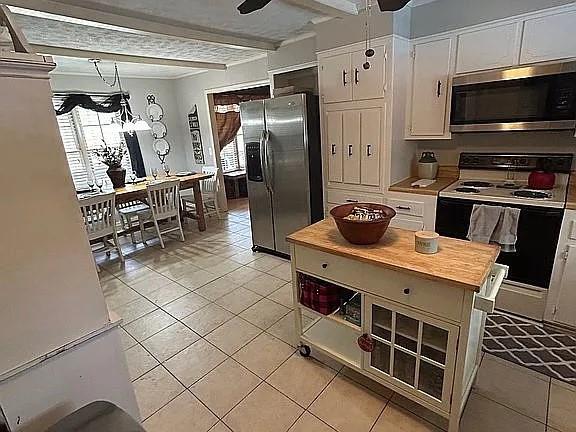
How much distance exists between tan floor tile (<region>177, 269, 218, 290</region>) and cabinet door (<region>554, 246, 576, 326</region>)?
2976 mm

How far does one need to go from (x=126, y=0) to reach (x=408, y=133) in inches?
99.8

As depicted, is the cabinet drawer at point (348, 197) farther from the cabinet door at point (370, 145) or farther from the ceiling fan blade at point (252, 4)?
the ceiling fan blade at point (252, 4)

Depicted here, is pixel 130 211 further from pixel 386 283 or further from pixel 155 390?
pixel 386 283

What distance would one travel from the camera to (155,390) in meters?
1.97

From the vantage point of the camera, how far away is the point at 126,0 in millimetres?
2213

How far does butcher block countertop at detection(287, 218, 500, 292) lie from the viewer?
1339mm

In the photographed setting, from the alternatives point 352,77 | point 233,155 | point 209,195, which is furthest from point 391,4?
point 233,155

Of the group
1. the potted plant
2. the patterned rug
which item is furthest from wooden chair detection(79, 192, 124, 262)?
the patterned rug

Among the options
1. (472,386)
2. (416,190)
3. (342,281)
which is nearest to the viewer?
(342,281)

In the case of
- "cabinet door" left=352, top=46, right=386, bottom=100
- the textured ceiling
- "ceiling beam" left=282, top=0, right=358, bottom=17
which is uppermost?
the textured ceiling

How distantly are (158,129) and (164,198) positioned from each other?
205cm

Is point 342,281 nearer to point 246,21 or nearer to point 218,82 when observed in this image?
point 246,21

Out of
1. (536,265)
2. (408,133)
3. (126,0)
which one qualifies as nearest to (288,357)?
(536,265)

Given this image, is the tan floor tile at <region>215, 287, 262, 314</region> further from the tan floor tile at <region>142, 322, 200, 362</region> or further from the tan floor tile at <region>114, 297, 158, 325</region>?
the tan floor tile at <region>114, 297, 158, 325</region>
